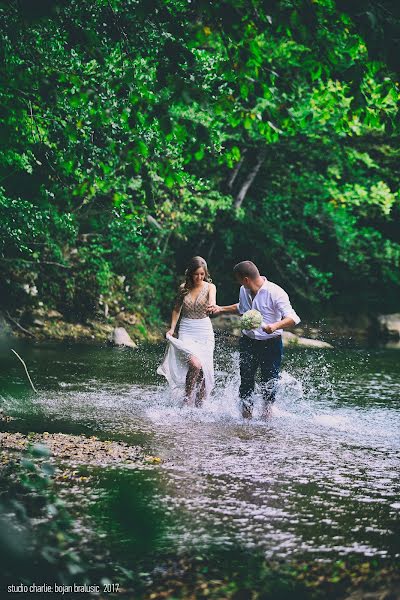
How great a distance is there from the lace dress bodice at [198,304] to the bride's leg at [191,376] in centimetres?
64

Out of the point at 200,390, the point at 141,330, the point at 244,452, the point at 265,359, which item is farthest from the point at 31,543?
the point at 141,330

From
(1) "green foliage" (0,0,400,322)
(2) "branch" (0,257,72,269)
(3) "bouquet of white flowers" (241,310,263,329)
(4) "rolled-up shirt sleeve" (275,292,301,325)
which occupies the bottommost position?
(3) "bouquet of white flowers" (241,310,263,329)

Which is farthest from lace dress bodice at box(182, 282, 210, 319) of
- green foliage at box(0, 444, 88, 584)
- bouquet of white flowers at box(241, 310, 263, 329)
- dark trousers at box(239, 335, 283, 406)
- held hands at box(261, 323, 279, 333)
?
green foliage at box(0, 444, 88, 584)

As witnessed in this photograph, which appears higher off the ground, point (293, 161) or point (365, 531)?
point (293, 161)

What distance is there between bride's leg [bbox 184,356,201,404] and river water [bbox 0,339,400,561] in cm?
32

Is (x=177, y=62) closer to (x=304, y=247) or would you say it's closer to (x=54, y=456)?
(x=54, y=456)

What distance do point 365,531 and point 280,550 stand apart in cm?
82

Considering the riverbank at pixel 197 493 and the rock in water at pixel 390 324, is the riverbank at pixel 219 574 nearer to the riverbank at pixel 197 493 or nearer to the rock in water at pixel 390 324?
the riverbank at pixel 197 493

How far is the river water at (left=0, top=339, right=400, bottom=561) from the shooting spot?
5.54 m

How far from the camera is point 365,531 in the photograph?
18.8ft

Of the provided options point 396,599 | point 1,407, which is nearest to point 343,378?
point 1,407

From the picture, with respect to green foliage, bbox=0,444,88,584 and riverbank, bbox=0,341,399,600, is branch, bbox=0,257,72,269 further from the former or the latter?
green foliage, bbox=0,444,88,584

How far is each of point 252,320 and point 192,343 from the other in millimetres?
1733

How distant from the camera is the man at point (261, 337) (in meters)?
10.2
